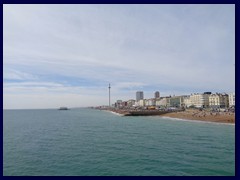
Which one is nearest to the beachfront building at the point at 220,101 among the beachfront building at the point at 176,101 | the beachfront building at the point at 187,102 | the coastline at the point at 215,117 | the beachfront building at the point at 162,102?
the beachfront building at the point at 187,102

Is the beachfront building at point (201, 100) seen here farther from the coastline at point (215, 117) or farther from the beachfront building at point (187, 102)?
the coastline at point (215, 117)

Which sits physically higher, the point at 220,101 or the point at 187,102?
the point at 220,101

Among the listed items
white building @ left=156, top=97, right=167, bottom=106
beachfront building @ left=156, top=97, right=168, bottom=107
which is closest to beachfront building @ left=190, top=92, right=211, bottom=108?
beachfront building @ left=156, top=97, right=168, bottom=107

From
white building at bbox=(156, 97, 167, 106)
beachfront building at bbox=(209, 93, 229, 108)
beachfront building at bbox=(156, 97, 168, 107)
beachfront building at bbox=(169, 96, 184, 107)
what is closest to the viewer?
beachfront building at bbox=(209, 93, 229, 108)

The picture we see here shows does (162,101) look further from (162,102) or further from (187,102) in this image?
(187,102)

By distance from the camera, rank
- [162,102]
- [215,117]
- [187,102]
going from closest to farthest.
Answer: [215,117], [187,102], [162,102]

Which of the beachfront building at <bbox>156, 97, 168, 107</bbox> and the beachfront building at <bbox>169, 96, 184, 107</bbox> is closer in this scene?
the beachfront building at <bbox>169, 96, 184, 107</bbox>

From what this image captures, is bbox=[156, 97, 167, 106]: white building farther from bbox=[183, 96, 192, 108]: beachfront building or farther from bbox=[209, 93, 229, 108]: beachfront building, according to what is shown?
bbox=[209, 93, 229, 108]: beachfront building

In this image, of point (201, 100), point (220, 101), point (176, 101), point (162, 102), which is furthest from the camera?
point (162, 102)

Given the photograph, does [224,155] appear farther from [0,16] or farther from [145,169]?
[0,16]

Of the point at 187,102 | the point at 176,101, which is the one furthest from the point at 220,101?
the point at 176,101
